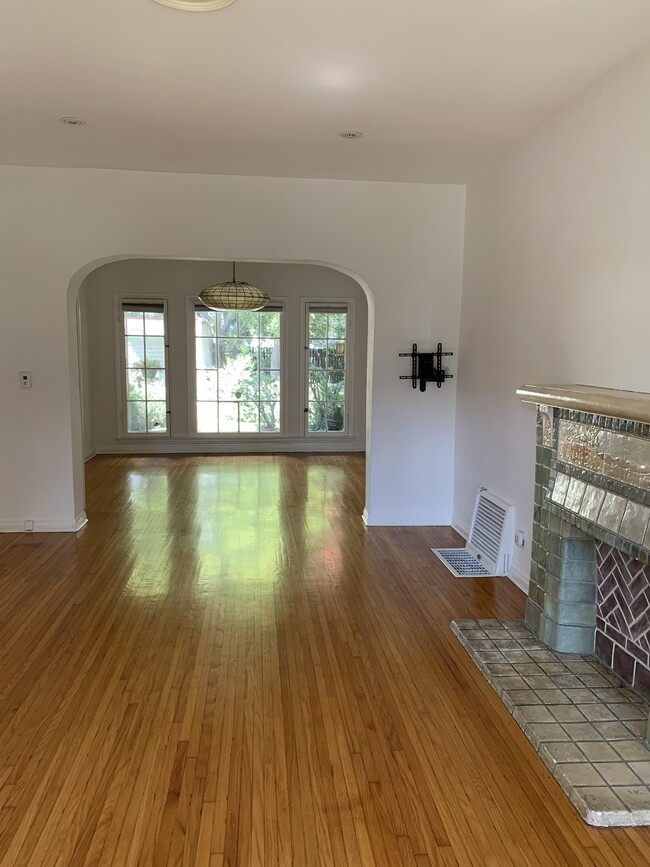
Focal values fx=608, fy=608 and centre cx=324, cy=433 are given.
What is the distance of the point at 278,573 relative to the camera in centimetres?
394

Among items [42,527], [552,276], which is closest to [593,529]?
[552,276]

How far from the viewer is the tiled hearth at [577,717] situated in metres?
1.94

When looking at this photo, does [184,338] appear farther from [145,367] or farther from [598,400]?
[598,400]

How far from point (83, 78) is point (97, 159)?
1.33m

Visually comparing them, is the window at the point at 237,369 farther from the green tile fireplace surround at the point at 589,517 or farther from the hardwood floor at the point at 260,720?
the green tile fireplace surround at the point at 589,517

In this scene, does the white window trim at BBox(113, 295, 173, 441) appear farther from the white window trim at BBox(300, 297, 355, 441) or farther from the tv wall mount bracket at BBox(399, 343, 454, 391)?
→ the tv wall mount bracket at BBox(399, 343, 454, 391)

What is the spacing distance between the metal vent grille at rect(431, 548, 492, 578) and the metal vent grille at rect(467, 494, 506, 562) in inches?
3.5

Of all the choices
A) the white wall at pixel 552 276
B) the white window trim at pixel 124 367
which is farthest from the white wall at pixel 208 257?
the white window trim at pixel 124 367

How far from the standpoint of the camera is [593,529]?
8.11 feet

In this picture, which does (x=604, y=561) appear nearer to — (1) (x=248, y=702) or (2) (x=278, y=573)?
(1) (x=248, y=702)

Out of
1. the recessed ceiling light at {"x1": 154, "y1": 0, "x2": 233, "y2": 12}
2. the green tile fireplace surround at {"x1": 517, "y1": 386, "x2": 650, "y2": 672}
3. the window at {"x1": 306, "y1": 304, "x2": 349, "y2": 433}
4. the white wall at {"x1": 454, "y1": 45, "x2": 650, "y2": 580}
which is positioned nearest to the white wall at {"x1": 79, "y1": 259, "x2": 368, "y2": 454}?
the window at {"x1": 306, "y1": 304, "x2": 349, "y2": 433}

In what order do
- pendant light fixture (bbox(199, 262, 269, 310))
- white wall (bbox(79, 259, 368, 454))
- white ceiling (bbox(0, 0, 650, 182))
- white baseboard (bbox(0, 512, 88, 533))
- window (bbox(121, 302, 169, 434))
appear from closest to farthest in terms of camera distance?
white ceiling (bbox(0, 0, 650, 182)) < white baseboard (bbox(0, 512, 88, 533)) < pendant light fixture (bbox(199, 262, 269, 310)) < white wall (bbox(79, 259, 368, 454)) < window (bbox(121, 302, 169, 434))

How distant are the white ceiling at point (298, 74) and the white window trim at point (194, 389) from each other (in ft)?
14.2

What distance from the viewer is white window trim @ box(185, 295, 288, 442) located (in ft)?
27.7
